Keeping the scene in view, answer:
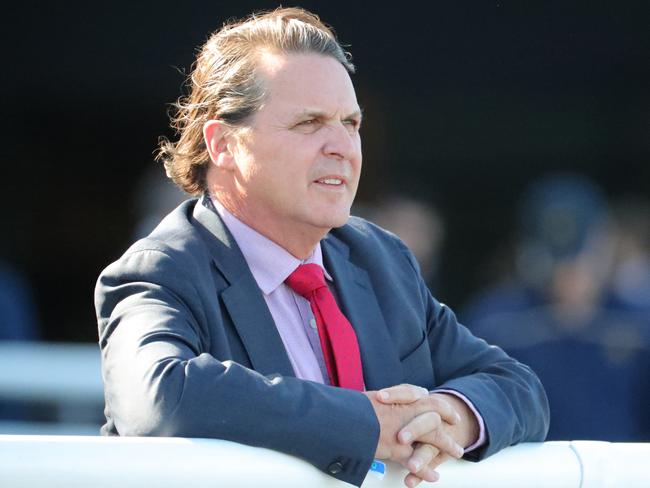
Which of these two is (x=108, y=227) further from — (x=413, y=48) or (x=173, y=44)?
(x=413, y=48)

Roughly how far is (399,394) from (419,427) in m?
0.06

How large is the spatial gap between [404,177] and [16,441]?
5334mm

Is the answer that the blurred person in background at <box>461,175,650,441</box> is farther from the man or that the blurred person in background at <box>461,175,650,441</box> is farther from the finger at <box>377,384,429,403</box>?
the finger at <box>377,384,429,403</box>

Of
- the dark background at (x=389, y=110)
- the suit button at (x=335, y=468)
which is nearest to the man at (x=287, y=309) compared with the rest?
the suit button at (x=335, y=468)

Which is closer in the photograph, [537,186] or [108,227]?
[537,186]

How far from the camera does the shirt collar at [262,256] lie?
2229 mm

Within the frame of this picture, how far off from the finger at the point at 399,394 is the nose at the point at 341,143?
0.56m

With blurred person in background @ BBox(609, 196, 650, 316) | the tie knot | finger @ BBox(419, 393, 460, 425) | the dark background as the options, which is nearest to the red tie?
the tie knot

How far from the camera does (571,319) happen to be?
4523 mm

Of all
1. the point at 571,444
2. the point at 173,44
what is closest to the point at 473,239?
the point at 173,44

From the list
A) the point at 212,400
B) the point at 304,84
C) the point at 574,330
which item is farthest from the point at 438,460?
the point at 574,330

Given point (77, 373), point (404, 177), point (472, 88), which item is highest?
point (472, 88)

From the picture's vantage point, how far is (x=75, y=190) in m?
7.21

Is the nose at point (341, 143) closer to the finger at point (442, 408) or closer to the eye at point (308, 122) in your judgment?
the eye at point (308, 122)
